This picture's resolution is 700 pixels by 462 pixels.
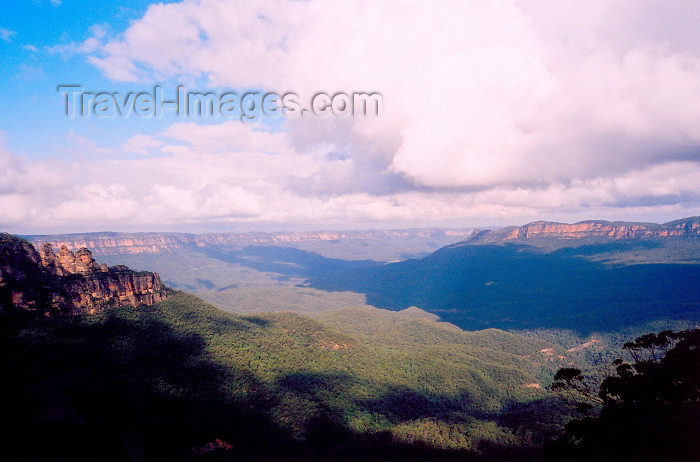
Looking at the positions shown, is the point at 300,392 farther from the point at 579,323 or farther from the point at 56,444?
the point at 579,323

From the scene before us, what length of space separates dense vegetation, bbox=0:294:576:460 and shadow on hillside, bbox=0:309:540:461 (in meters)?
0.21

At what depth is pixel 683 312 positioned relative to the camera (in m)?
159

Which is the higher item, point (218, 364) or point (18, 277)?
point (18, 277)

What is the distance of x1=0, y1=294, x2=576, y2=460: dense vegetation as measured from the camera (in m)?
39.9

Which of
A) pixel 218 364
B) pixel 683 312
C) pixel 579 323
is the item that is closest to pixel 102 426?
pixel 218 364

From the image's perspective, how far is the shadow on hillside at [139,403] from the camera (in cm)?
3488

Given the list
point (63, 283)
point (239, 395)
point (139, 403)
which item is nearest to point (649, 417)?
point (239, 395)

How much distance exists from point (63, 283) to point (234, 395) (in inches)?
1625

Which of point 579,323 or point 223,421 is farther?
point 579,323

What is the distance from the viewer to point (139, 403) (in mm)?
48375

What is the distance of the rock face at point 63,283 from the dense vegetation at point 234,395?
2.93 m

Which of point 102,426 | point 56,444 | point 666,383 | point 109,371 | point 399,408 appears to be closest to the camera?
point 666,383

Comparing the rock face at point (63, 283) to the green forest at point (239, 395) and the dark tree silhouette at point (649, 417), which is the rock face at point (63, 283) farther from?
the dark tree silhouette at point (649, 417)

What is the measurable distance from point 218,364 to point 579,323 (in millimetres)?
188184
